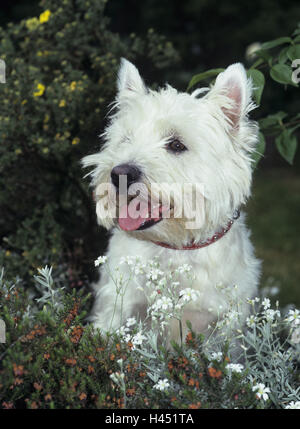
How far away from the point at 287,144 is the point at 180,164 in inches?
40.9

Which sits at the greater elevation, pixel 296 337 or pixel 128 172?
pixel 128 172

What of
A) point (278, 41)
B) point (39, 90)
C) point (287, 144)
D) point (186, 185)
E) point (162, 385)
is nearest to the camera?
point (162, 385)

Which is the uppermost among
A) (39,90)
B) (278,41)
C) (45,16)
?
(45,16)

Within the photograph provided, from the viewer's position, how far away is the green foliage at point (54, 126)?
371cm

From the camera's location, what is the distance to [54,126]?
3.88 meters

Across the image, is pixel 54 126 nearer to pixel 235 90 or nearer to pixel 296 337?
pixel 235 90

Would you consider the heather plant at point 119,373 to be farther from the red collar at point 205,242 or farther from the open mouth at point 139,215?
the red collar at point 205,242

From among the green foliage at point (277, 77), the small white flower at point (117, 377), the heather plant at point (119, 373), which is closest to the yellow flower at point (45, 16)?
the green foliage at point (277, 77)

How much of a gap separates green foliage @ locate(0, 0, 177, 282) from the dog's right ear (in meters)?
0.61

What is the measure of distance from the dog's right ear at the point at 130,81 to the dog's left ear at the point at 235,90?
518 millimetres


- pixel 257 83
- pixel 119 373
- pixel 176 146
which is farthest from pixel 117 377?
pixel 257 83

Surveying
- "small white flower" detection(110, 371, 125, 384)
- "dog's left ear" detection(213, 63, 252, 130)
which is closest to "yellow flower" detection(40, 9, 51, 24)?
"dog's left ear" detection(213, 63, 252, 130)

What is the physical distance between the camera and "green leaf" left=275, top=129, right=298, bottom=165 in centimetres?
344
